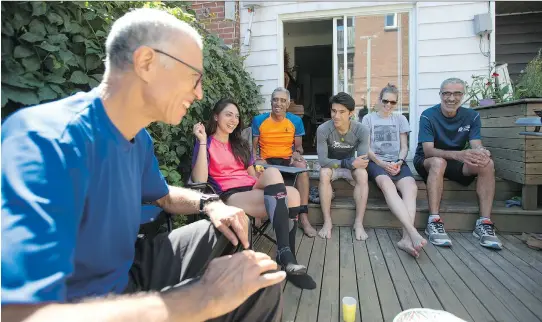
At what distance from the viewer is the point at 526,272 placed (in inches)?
83.5

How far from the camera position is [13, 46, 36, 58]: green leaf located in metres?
1.24

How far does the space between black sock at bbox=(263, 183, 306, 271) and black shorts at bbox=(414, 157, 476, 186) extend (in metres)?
1.73

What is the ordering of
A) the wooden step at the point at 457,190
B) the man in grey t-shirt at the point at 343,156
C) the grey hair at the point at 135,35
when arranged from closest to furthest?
the grey hair at the point at 135,35, the man in grey t-shirt at the point at 343,156, the wooden step at the point at 457,190

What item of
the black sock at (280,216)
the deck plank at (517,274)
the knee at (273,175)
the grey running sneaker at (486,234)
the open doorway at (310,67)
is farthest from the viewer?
the open doorway at (310,67)

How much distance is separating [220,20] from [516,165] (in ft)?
13.0

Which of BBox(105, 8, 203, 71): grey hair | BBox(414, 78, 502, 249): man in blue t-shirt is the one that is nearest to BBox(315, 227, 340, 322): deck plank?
BBox(414, 78, 502, 249): man in blue t-shirt

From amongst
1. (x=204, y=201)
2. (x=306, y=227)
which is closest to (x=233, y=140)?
(x=306, y=227)

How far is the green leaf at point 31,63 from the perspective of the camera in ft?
4.19

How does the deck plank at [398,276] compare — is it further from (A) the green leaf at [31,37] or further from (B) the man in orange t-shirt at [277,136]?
(A) the green leaf at [31,37]

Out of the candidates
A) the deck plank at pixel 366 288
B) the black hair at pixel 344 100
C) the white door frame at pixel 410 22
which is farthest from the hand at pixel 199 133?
the white door frame at pixel 410 22

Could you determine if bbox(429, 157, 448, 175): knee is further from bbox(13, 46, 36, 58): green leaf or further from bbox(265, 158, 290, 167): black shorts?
bbox(13, 46, 36, 58): green leaf

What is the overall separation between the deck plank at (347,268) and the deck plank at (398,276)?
24 centimetres

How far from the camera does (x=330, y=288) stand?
6.36 ft

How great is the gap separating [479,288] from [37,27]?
261cm
